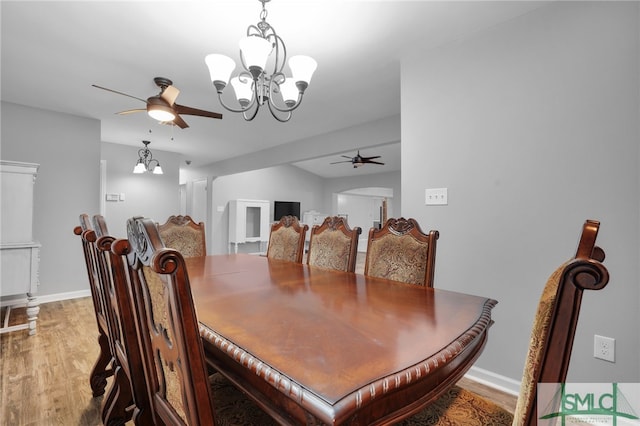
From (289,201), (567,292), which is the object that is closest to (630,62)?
(567,292)

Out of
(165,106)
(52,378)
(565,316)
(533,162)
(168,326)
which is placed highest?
(165,106)

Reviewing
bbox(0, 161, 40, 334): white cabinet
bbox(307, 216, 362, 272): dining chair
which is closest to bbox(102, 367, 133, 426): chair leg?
bbox(307, 216, 362, 272): dining chair

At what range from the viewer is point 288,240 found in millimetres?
2510

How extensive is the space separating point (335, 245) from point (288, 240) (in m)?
0.53

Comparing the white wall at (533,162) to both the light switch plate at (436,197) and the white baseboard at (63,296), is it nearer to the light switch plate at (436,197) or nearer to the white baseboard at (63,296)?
the light switch plate at (436,197)

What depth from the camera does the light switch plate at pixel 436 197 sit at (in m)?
2.19

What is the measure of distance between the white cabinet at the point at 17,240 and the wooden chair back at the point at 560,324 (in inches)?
146

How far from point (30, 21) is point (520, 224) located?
3477mm

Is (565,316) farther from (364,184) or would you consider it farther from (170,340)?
(364,184)

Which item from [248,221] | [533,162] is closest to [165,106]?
[533,162]

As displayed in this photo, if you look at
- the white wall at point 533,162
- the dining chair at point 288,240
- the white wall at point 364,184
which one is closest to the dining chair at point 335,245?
the dining chair at point 288,240

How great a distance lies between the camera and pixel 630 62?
5.07 feet

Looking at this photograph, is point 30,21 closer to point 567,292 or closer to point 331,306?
point 331,306

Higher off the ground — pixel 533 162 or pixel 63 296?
pixel 533 162
